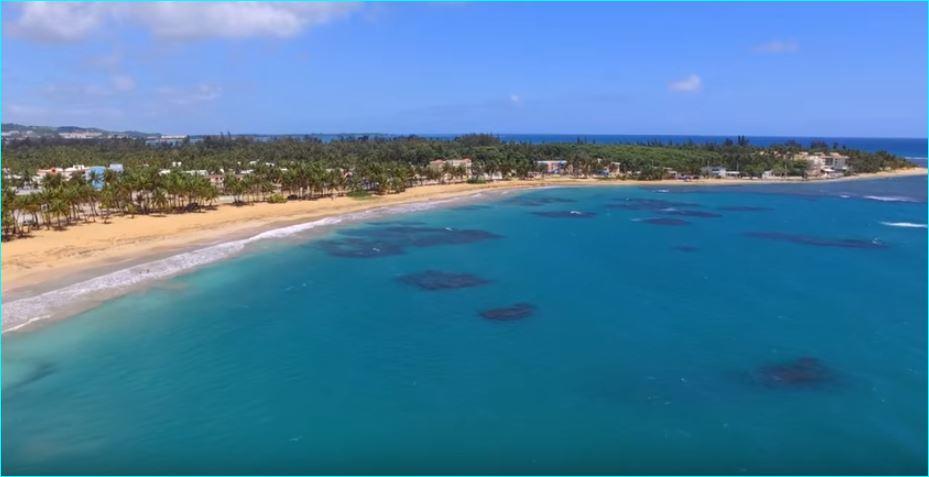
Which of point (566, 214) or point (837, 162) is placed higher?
point (837, 162)

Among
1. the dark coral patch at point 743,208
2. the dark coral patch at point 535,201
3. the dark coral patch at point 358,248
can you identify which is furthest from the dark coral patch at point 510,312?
the dark coral patch at point 743,208

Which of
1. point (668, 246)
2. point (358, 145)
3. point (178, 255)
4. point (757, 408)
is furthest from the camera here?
point (358, 145)

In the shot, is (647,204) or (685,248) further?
(647,204)

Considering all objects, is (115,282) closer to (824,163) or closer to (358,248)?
(358,248)

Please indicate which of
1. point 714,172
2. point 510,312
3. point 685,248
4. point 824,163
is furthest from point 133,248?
point 824,163

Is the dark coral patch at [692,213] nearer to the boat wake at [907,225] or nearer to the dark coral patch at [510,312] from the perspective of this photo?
the boat wake at [907,225]

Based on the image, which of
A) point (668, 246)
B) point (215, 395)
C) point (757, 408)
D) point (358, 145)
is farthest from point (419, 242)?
point (358, 145)

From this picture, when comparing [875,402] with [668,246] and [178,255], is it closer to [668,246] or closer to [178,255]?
[668,246]
